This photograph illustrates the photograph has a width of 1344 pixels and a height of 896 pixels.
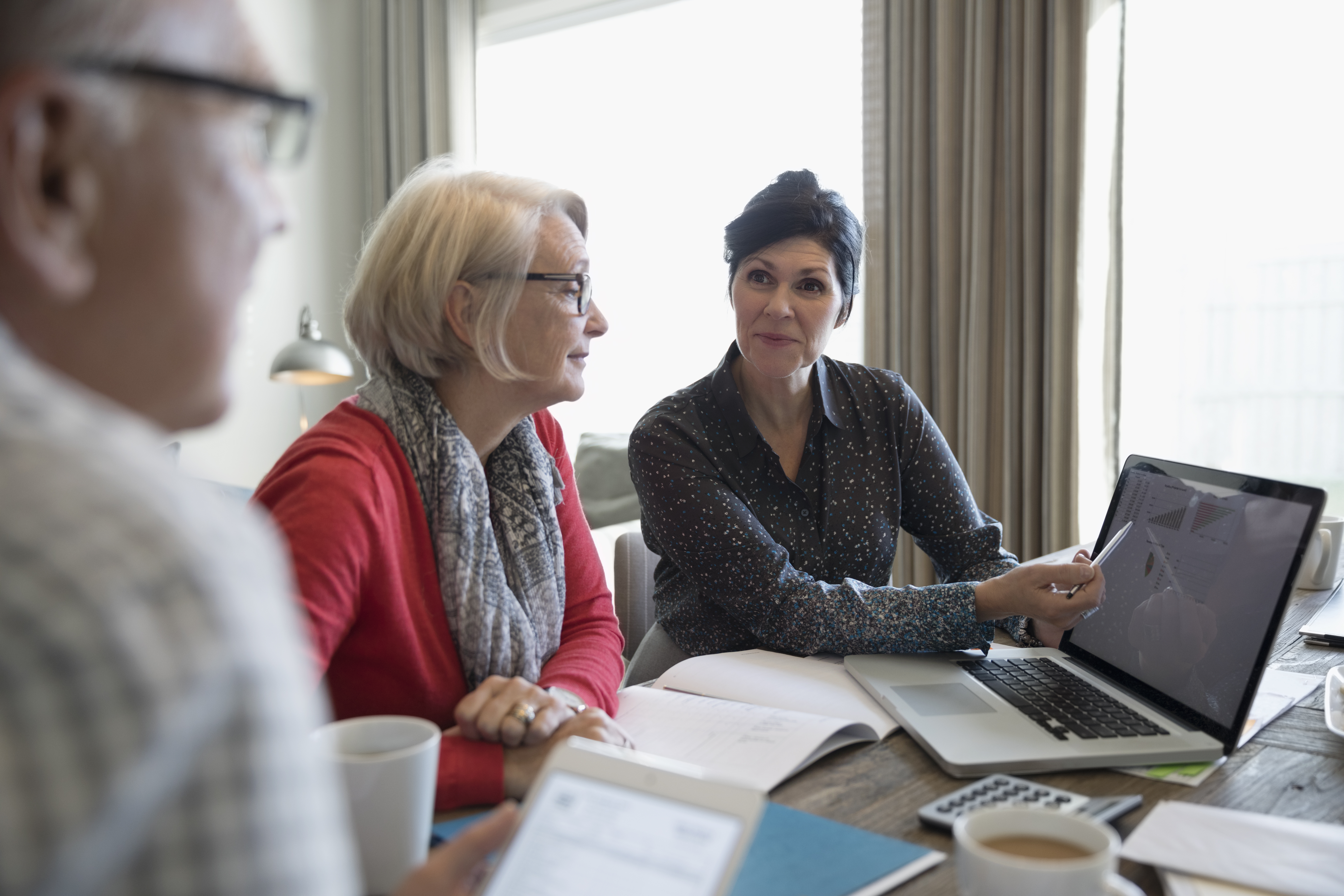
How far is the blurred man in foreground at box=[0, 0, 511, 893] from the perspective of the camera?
272 millimetres

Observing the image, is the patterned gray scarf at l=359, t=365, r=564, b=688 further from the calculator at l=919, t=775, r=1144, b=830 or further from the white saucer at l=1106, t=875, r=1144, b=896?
the white saucer at l=1106, t=875, r=1144, b=896

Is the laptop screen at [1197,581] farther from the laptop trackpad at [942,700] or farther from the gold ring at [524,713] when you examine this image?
the gold ring at [524,713]

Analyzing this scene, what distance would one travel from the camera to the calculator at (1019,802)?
0.81 m

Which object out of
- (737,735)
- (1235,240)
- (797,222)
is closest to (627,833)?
(737,735)

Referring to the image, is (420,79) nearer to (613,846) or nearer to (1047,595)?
(1047,595)

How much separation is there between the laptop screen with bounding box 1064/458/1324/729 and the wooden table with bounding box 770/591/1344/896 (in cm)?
Result: 7

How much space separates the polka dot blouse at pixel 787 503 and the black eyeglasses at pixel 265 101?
0.99m

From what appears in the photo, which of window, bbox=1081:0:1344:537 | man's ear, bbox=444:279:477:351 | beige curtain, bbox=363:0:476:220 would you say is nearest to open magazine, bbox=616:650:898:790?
man's ear, bbox=444:279:477:351

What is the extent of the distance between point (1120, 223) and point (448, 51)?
290cm

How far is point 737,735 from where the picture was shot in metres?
1.00

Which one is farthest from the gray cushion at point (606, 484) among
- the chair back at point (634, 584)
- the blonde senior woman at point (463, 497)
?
the blonde senior woman at point (463, 497)

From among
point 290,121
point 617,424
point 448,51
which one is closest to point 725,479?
point 290,121

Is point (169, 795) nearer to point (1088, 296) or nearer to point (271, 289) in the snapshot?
point (1088, 296)

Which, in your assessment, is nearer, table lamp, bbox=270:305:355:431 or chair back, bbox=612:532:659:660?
chair back, bbox=612:532:659:660
